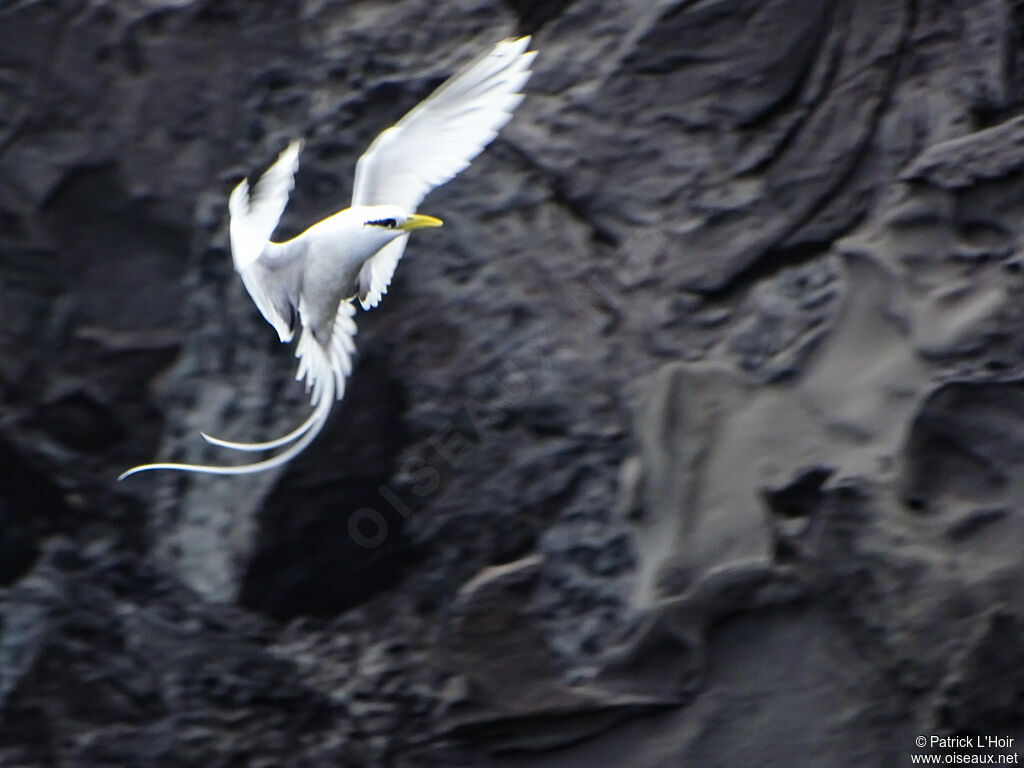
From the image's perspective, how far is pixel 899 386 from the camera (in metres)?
2.86

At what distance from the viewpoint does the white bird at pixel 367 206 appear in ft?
9.29

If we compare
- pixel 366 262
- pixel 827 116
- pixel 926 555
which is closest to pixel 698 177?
pixel 827 116

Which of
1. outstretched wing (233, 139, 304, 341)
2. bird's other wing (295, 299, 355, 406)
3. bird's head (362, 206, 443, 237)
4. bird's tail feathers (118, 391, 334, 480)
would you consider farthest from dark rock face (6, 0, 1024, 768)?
bird's head (362, 206, 443, 237)

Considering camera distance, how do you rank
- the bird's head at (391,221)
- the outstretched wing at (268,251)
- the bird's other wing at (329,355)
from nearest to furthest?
the bird's head at (391,221) → the outstretched wing at (268,251) → the bird's other wing at (329,355)

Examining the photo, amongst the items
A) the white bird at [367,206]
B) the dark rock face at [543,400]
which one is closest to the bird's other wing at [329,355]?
the white bird at [367,206]

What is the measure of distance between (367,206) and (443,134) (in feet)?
0.66

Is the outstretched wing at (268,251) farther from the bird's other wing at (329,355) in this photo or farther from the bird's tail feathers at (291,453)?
the bird's tail feathers at (291,453)

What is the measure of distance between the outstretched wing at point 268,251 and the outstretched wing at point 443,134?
6.8 inches

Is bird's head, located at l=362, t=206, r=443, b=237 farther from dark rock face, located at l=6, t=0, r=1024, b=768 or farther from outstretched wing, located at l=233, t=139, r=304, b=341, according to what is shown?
dark rock face, located at l=6, t=0, r=1024, b=768

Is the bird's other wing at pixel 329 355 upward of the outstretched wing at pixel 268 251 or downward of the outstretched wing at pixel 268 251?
downward

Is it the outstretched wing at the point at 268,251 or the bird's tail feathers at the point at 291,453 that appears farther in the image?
the bird's tail feathers at the point at 291,453

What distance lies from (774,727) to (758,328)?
784 mm

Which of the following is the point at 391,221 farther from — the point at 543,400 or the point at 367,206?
the point at 543,400

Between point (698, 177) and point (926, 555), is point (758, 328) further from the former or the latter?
point (926, 555)
